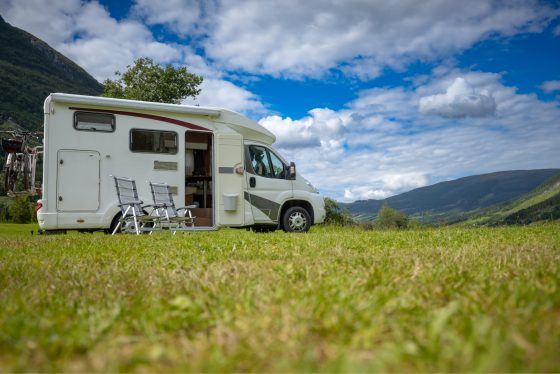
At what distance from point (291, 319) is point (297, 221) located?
9.83 m

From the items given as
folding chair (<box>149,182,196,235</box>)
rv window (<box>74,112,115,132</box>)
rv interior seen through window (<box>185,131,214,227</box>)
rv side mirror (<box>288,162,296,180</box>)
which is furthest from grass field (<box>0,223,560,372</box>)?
rv interior seen through window (<box>185,131,214,227</box>)

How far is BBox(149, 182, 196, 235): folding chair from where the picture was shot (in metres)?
9.97

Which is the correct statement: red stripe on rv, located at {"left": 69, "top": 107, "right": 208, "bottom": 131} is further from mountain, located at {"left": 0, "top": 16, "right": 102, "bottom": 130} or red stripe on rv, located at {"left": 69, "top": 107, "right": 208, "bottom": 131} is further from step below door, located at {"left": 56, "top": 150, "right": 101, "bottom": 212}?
mountain, located at {"left": 0, "top": 16, "right": 102, "bottom": 130}

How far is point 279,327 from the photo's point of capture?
1634 mm

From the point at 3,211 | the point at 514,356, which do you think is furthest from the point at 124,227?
the point at 3,211

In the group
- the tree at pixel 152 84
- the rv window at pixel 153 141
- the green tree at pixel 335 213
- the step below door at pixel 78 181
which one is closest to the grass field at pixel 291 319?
the step below door at pixel 78 181

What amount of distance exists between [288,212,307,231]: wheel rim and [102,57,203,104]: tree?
2340 centimetres

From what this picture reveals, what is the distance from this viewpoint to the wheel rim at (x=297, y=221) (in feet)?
37.4

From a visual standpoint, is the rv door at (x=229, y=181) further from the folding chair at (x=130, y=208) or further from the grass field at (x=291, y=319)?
the grass field at (x=291, y=319)

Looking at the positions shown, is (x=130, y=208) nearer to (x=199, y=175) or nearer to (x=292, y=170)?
(x=199, y=175)

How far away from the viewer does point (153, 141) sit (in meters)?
10.2

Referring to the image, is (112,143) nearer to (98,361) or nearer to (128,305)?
(128,305)

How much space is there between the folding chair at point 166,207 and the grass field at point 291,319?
679 centimetres

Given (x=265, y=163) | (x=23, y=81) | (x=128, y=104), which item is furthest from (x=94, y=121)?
(x=23, y=81)
